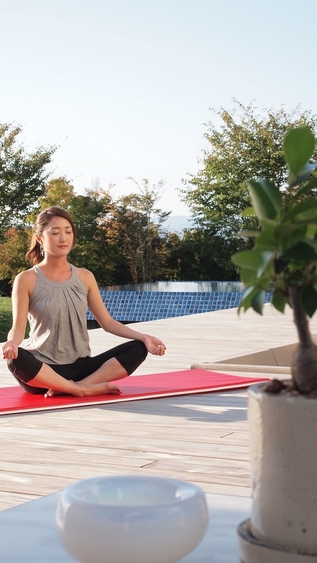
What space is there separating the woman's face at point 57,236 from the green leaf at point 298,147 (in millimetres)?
3207

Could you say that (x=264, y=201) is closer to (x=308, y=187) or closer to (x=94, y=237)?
(x=308, y=187)

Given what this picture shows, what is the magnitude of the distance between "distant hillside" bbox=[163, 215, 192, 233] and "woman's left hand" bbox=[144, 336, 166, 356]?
64.1 ft

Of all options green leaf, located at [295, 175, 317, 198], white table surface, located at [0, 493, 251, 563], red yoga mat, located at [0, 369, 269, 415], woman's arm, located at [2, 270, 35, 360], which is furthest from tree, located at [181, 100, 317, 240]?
green leaf, located at [295, 175, 317, 198]

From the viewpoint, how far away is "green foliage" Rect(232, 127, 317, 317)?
33.4 inches

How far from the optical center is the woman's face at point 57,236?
4.03 meters

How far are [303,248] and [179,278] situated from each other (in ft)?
76.8

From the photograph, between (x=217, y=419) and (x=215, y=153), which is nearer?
(x=217, y=419)

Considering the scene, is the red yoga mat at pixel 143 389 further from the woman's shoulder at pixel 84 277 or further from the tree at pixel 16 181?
the tree at pixel 16 181

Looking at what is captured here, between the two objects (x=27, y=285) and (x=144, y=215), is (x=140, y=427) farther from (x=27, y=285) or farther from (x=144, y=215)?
(x=144, y=215)

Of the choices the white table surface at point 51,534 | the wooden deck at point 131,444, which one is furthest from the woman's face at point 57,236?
the white table surface at point 51,534

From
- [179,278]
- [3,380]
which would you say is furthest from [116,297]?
[3,380]

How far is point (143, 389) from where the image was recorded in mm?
4172

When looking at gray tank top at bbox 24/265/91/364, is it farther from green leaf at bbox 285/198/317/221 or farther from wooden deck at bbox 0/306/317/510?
green leaf at bbox 285/198/317/221

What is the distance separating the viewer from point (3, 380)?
4.76 m
